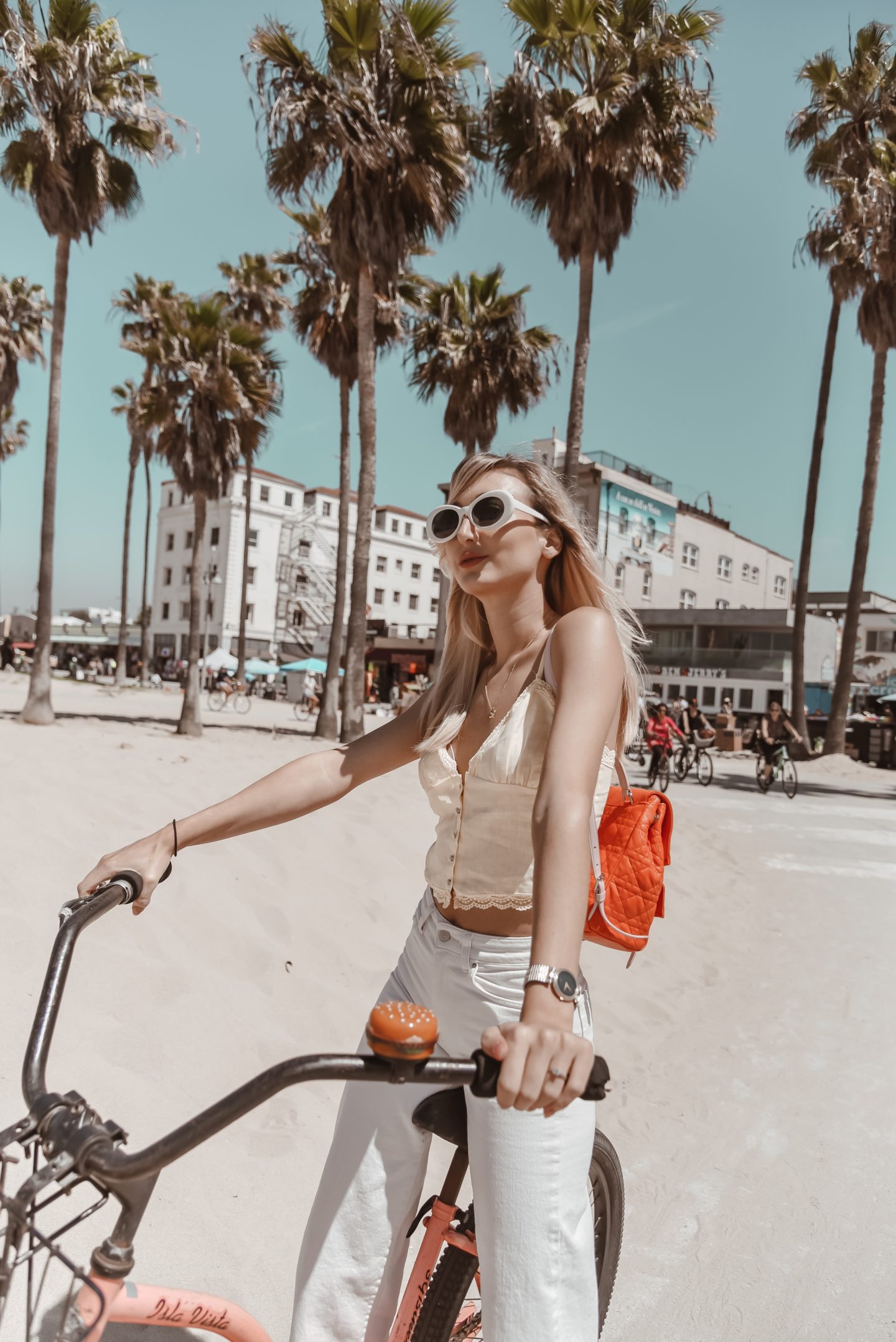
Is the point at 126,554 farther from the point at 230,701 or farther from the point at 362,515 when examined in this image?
the point at 362,515

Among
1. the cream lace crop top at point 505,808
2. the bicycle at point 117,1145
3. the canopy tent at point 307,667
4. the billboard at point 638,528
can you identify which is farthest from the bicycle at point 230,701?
the bicycle at point 117,1145

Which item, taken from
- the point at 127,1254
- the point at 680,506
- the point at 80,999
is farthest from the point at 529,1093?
the point at 680,506

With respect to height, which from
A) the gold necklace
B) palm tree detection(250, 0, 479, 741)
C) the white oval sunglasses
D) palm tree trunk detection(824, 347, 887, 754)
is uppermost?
palm tree detection(250, 0, 479, 741)

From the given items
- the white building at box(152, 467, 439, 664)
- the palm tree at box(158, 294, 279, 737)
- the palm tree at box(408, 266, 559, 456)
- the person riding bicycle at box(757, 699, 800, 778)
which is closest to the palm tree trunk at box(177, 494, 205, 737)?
Result: the palm tree at box(158, 294, 279, 737)

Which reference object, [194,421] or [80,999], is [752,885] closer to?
[80,999]

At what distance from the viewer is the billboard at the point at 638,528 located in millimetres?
42688

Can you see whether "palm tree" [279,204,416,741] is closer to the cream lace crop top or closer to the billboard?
the cream lace crop top

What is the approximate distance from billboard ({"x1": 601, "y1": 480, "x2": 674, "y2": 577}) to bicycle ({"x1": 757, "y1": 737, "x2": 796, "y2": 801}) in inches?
982

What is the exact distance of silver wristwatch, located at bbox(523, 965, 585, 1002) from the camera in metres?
1.16

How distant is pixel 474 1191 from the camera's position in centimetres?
144

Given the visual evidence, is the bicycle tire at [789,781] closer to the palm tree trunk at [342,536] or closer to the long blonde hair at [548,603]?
the palm tree trunk at [342,536]

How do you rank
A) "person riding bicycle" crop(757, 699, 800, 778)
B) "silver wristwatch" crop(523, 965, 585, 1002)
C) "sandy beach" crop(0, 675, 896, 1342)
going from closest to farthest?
"silver wristwatch" crop(523, 965, 585, 1002) → "sandy beach" crop(0, 675, 896, 1342) → "person riding bicycle" crop(757, 699, 800, 778)

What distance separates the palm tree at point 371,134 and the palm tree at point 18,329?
1325cm

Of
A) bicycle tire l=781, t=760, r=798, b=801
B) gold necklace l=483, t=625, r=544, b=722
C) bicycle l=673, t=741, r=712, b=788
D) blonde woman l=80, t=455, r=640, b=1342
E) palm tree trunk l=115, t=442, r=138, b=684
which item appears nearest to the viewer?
blonde woman l=80, t=455, r=640, b=1342
